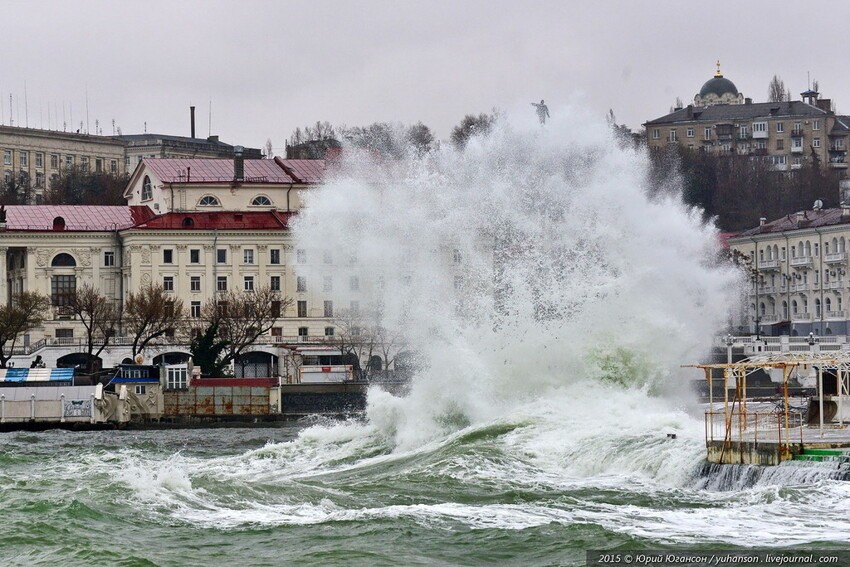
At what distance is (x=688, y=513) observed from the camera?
106ft

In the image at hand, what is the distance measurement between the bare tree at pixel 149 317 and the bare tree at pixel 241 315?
1.96 meters

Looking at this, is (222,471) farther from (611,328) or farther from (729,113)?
(729,113)

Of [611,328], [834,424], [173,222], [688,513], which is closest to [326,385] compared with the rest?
[173,222]

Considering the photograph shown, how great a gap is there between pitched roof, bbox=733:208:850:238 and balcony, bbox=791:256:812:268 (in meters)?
1.98

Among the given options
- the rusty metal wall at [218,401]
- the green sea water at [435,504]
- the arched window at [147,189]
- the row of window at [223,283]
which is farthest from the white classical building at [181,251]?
the green sea water at [435,504]

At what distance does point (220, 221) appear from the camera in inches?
4274

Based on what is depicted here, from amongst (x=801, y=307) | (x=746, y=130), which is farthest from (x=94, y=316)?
(x=746, y=130)

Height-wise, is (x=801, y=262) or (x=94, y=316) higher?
(x=801, y=262)

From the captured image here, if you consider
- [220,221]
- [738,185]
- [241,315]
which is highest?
[738,185]

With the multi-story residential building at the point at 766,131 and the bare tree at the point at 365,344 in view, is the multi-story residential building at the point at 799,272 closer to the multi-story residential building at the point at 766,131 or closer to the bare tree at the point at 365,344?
the bare tree at the point at 365,344

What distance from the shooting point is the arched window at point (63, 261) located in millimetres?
108188

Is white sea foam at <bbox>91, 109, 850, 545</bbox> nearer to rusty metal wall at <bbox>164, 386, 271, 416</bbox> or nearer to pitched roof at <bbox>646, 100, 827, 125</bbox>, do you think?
rusty metal wall at <bbox>164, 386, 271, 416</bbox>

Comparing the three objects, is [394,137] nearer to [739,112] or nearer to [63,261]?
[63,261]

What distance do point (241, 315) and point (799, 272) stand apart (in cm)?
3693
